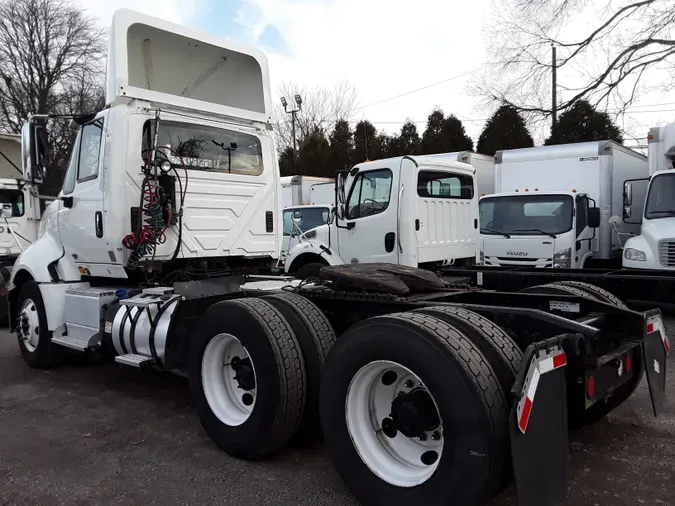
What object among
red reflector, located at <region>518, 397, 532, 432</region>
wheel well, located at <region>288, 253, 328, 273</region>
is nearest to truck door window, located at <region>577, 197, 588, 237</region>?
wheel well, located at <region>288, 253, 328, 273</region>

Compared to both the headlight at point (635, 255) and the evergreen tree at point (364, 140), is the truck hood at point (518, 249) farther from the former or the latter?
the evergreen tree at point (364, 140)

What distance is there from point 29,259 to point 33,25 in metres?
29.1

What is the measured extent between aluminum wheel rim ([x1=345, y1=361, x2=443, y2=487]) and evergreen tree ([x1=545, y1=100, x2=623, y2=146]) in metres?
20.6

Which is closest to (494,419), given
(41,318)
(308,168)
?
(41,318)

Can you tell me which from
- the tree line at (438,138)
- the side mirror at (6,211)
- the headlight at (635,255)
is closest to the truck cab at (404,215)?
the headlight at (635,255)

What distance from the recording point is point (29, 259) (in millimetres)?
6445

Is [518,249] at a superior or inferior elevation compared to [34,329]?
superior

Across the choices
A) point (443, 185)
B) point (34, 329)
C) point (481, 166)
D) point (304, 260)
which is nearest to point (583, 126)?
point (481, 166)

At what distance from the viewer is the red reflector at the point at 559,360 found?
8.89ft

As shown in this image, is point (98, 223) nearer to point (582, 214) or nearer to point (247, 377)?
point (247, 377)

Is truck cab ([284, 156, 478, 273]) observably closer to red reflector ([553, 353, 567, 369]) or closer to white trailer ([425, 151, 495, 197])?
white trailer ([425, 151, 495, 197])

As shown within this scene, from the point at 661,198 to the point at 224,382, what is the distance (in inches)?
327

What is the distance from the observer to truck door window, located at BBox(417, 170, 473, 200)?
7770 millimetres

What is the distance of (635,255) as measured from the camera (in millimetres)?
8891
